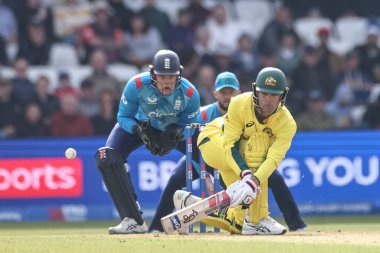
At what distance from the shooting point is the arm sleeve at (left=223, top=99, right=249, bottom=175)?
10781 millimetres

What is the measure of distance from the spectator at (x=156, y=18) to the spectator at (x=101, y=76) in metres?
1.89

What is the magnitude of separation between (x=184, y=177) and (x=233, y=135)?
1.79m

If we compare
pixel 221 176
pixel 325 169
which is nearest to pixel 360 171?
pixel 325 169

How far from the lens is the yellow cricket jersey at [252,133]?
35.7 feet

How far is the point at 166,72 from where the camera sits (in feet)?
37.8

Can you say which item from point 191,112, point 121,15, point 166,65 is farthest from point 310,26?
point 166,65

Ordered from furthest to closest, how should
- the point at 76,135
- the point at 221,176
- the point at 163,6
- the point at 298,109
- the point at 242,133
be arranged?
1. the point at 163,6
2. the point at 298,109
3. the point at 76,135
4. the point at 221,176
5. the point at 242,133

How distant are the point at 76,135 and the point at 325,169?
14.1 feet

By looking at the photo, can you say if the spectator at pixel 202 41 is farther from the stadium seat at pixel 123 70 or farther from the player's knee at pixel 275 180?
the player's knee at pixel 275 180

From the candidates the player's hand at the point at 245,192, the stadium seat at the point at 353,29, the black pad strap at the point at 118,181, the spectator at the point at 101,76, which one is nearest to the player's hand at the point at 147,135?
the black pad strap at the point at 118,181

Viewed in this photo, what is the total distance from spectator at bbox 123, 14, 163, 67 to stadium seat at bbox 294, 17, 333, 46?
10.3 ft

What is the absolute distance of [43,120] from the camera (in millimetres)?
17672

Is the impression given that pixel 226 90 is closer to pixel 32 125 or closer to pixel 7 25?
pixel 32 125

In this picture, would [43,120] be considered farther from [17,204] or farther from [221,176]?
[221,176]
